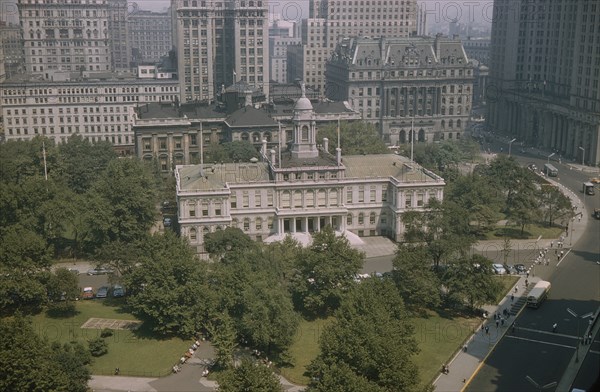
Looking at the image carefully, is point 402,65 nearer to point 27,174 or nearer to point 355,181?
point 355,181

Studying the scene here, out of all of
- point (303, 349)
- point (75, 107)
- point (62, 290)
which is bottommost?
point (303, 349)

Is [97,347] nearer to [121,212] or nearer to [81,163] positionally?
[121,212]

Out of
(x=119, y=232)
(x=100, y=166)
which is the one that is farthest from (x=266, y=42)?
(x=119, y=232)

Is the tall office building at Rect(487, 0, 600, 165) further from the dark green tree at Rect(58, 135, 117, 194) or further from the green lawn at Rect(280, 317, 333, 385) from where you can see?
the dark green tree at Rect(58, 135, 117, 194)

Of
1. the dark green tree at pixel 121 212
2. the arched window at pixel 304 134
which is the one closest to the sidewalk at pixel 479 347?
the arched window at pixel 304 134

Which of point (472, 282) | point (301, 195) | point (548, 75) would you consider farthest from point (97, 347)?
point (548, 75)

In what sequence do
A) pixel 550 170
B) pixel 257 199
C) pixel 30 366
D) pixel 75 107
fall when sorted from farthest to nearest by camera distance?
1. pixel 75 107
2. pixel 550 170
3. pixel 257 199
4. pixel 30 366

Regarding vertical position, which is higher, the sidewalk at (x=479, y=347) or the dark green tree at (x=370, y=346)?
the dark green tree at (x=370, y=346)

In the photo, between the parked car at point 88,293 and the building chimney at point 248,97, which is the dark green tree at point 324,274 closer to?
the parked car at point 88,293
